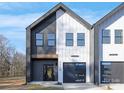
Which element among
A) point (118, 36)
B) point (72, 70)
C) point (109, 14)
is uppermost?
point (109, 14)

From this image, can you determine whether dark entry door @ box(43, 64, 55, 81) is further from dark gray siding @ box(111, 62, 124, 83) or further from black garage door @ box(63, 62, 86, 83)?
dark gray siding @ box(111, 62, 124, 83)

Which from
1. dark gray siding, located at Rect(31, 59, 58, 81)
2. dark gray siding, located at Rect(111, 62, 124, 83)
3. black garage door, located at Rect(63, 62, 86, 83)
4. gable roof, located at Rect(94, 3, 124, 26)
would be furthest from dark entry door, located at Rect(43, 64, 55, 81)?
gable roof, located at Rect(94, 3, 124, 26)

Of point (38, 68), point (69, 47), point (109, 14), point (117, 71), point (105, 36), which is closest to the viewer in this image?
point (109, 14)

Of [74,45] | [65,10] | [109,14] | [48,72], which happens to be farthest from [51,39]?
[109,14]

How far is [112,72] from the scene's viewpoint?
1393 inches

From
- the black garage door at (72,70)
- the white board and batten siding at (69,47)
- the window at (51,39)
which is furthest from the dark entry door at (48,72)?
the window at (51,39)

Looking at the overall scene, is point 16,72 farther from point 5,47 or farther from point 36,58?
point 36,58

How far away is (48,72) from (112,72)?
6520 millimetres

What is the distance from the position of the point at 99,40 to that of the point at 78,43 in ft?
7.13

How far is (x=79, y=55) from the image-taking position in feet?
116

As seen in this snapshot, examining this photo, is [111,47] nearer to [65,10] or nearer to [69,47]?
[69,47]

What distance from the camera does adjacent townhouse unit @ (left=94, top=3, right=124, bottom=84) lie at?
34.9m

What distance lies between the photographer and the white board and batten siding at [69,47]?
116 feet

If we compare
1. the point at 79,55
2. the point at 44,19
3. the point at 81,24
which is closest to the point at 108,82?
the point at 79,55
